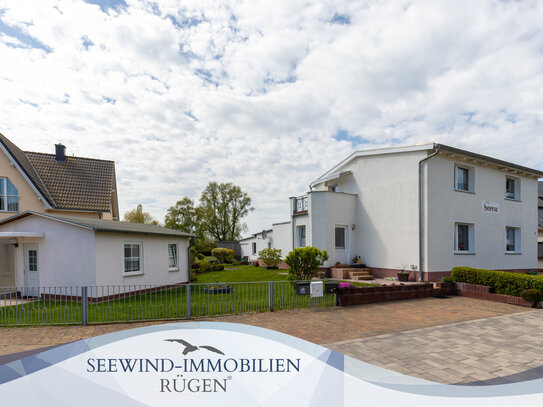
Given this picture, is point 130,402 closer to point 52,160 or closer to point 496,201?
point 496,201

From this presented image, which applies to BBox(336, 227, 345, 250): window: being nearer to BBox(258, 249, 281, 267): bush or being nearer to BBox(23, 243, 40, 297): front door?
BBox(258, 249, 281, 267): bush

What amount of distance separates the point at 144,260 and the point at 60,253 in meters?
3.11

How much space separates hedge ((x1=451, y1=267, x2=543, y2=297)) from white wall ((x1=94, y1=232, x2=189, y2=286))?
13.1 meters

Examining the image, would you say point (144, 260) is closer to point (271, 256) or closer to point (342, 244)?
point (271, 256)

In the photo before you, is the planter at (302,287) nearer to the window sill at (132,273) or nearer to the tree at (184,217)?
the window sill at (132,273)

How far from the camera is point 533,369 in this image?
5.14 m

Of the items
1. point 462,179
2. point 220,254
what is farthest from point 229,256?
point 462,179

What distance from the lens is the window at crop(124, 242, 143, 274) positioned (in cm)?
1272

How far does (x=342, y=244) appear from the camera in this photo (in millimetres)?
17594

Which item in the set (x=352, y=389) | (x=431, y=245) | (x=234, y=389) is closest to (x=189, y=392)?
(x=234, y=389)

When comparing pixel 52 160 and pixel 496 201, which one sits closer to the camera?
pixel 496 201

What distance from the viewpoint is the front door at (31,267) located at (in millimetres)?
12242

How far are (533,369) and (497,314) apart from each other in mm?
4954

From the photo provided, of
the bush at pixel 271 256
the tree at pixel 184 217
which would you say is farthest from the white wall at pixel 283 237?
the tree at pixel 184 217
